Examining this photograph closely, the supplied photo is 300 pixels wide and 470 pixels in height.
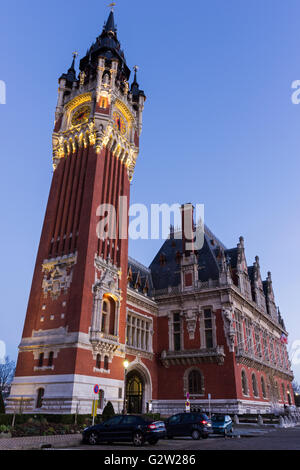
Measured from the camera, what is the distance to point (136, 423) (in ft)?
58.5

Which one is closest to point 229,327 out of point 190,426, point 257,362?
point 257,362

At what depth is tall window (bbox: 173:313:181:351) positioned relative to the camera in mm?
45938

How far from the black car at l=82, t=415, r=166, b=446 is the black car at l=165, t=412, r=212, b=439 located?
4.21m

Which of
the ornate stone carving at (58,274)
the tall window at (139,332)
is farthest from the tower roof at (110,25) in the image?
the tall window at (139,332)

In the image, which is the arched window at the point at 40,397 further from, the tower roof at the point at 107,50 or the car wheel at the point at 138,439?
the tower roof at the point at 107,50

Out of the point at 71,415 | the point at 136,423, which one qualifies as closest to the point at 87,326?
the point at 71,415

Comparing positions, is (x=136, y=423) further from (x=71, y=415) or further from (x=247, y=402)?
(x=247, y=402)

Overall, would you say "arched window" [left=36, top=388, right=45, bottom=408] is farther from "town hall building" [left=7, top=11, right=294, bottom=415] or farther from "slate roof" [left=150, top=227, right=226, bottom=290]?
"slate roof" [left=150, top=227, right=226, bottom=290]

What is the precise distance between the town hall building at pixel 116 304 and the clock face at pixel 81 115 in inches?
6.4

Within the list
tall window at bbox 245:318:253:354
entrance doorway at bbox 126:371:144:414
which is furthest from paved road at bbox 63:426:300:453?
tall window at bbox 245:318:253:354

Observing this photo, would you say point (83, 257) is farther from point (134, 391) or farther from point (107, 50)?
point (107, 50)

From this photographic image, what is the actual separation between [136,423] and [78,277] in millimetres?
18596

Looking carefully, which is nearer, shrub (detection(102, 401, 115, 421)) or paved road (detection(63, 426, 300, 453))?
paved road (detection(63, 426, 300, 453))
